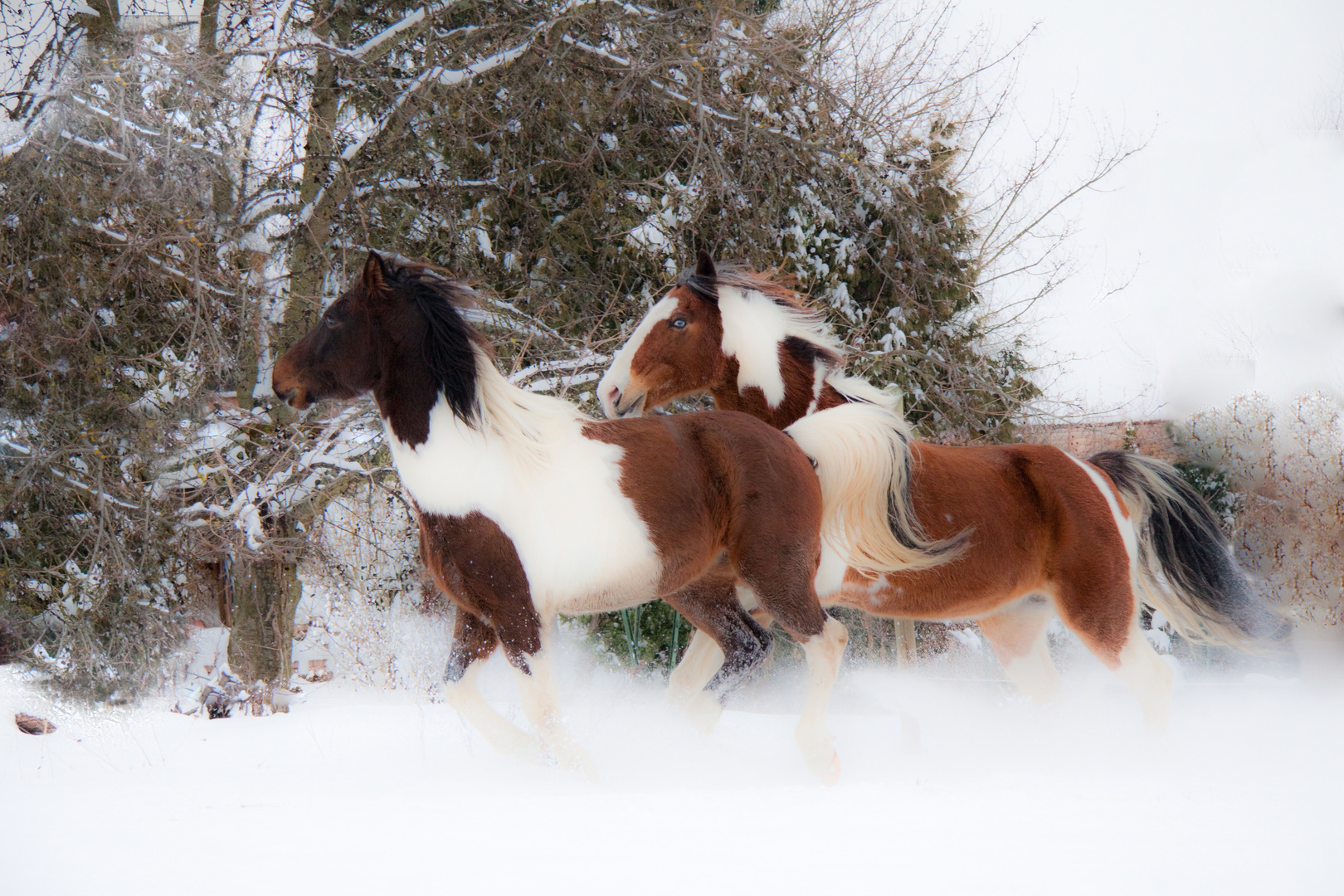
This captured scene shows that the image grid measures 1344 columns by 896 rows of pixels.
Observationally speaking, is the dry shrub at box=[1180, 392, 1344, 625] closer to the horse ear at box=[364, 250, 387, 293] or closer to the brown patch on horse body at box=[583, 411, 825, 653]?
the brown patch on horse body at box=[583, 411, 825, 653]

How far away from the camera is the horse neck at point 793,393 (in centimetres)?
392

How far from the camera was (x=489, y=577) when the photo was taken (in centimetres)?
295

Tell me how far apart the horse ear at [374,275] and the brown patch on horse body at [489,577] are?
0.82m

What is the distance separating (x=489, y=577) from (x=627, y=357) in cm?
127

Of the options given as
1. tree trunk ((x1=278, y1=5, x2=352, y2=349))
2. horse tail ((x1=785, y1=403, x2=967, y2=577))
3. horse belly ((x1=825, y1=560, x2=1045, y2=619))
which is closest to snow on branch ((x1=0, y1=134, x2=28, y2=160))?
tree trunk ((x1=278, y1=5, x2=352, y2=349))

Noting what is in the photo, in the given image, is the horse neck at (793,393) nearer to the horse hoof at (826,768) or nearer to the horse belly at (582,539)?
the horse belly at (582,539)

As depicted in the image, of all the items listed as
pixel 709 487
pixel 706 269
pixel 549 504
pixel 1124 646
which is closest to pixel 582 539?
pixel 549 504

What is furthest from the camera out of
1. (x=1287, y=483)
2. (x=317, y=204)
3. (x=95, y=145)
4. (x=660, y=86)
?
(x=1287, y=483)

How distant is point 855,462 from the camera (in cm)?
351

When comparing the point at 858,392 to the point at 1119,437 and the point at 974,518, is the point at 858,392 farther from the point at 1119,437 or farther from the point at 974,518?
the point at 1119,437

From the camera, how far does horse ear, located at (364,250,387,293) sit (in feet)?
10.2

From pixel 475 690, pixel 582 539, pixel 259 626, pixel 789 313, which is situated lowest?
pixel 259 626

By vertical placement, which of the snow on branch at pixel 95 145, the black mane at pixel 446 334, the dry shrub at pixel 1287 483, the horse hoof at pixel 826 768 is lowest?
the horse hoof at pixel 826 768

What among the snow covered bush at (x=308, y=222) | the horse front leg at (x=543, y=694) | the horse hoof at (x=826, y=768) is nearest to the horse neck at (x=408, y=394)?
the horse front leg at (x=543, y=694)
